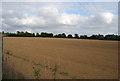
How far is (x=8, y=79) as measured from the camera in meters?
4.75

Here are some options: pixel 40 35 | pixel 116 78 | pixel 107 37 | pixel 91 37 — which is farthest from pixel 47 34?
pixel 116 78

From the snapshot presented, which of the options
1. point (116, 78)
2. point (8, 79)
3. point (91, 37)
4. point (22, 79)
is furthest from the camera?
point (91, 37)

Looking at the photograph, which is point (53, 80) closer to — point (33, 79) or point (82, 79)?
point (33, 79)

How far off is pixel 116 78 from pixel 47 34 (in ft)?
213

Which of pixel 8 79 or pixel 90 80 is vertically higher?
pixel 8 79

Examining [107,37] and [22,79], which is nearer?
A: [22,79]

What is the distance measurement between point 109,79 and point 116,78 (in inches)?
16.6

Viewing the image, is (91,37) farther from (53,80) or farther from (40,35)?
(53,80)

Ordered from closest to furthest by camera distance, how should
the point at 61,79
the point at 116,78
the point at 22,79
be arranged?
the point at 22,79
the point at 61,79
the point at 116,78

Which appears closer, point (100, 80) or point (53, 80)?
point (53, 80)

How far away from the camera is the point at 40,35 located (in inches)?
2813

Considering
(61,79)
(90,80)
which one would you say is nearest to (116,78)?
(90,80)

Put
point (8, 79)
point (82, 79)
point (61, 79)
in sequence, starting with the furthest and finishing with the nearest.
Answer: point (82, 79)
point (61, 79)
point (8, 79)

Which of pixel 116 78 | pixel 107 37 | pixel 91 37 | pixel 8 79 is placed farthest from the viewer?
pixel 91 37
